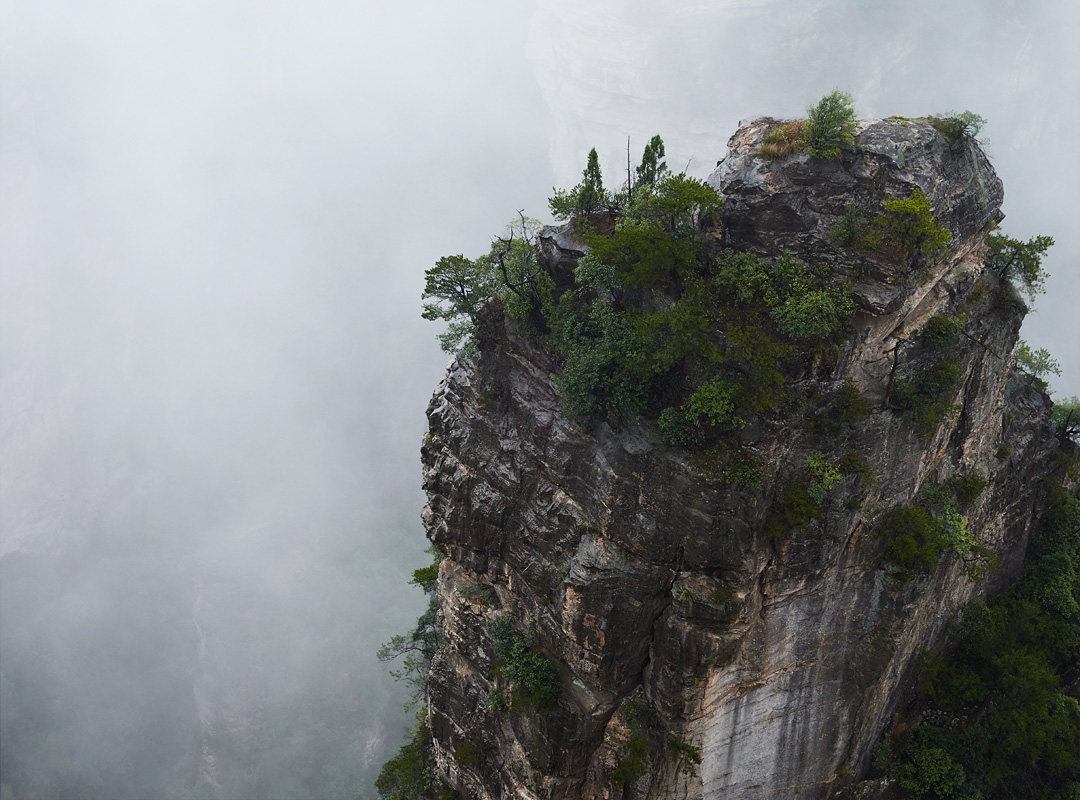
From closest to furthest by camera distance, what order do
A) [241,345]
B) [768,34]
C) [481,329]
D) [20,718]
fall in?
1. [481,329]
2. [20,718]
3. [768,34]
4. [241,345]

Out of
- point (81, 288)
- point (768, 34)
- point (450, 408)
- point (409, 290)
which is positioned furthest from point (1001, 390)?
point (81, 288)

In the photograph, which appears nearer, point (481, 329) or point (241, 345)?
point (481, 329)

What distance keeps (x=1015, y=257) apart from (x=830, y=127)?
11.0 metres

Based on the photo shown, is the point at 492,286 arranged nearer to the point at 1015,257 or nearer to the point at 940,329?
the point at 940,329

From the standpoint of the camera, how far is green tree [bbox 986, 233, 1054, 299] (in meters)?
26.8

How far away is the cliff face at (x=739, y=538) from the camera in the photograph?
22.8 m

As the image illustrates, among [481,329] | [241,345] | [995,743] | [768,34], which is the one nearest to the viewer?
[481,329]

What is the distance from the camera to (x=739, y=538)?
74.4 ft

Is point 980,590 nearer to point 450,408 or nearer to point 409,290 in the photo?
point 450,408

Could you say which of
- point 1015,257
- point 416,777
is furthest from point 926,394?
point 416,777

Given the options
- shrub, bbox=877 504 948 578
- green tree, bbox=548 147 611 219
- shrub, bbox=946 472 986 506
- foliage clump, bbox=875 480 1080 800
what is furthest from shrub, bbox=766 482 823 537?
foliage clump, bbox=875 480 1080 800

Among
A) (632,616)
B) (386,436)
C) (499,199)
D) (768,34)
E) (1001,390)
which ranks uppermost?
(499,199)

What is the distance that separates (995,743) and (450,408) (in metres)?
30.4

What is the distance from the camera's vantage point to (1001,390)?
98.6ft
